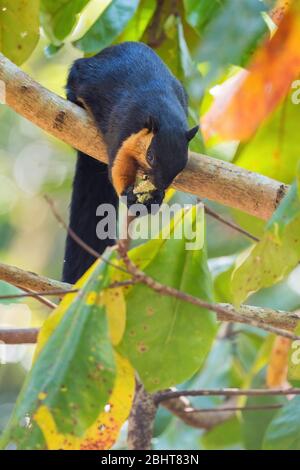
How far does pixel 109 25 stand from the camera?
305cm

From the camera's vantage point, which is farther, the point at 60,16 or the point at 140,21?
the point at 140,21

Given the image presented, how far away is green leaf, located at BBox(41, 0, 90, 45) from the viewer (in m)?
2.95

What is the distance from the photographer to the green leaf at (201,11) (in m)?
2.84

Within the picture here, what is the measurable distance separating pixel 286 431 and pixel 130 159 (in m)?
1.12

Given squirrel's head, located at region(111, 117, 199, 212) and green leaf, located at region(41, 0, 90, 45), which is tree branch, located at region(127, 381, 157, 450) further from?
green leaf, located at region(41, 0, 90, 45)

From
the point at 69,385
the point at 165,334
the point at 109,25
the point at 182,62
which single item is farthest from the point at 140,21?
the point at 69,385

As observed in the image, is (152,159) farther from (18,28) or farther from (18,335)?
(18,335)

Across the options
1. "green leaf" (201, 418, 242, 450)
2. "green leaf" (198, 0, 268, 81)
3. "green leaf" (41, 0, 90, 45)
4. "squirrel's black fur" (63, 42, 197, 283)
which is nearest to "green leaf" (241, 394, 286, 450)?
"green leaf" (201, 418, 242, 450)

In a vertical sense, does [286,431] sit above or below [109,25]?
below

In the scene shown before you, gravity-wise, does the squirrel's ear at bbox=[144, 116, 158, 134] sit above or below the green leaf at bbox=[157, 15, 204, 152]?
below

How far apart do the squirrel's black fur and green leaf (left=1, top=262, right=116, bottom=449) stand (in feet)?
3.79

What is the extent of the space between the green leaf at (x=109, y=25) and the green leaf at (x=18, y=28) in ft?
0.87

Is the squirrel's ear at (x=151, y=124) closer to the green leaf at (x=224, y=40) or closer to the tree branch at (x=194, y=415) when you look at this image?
the tree branch at (x=194, y=415)

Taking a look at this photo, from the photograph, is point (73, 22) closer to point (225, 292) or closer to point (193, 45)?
point (193, 45)
